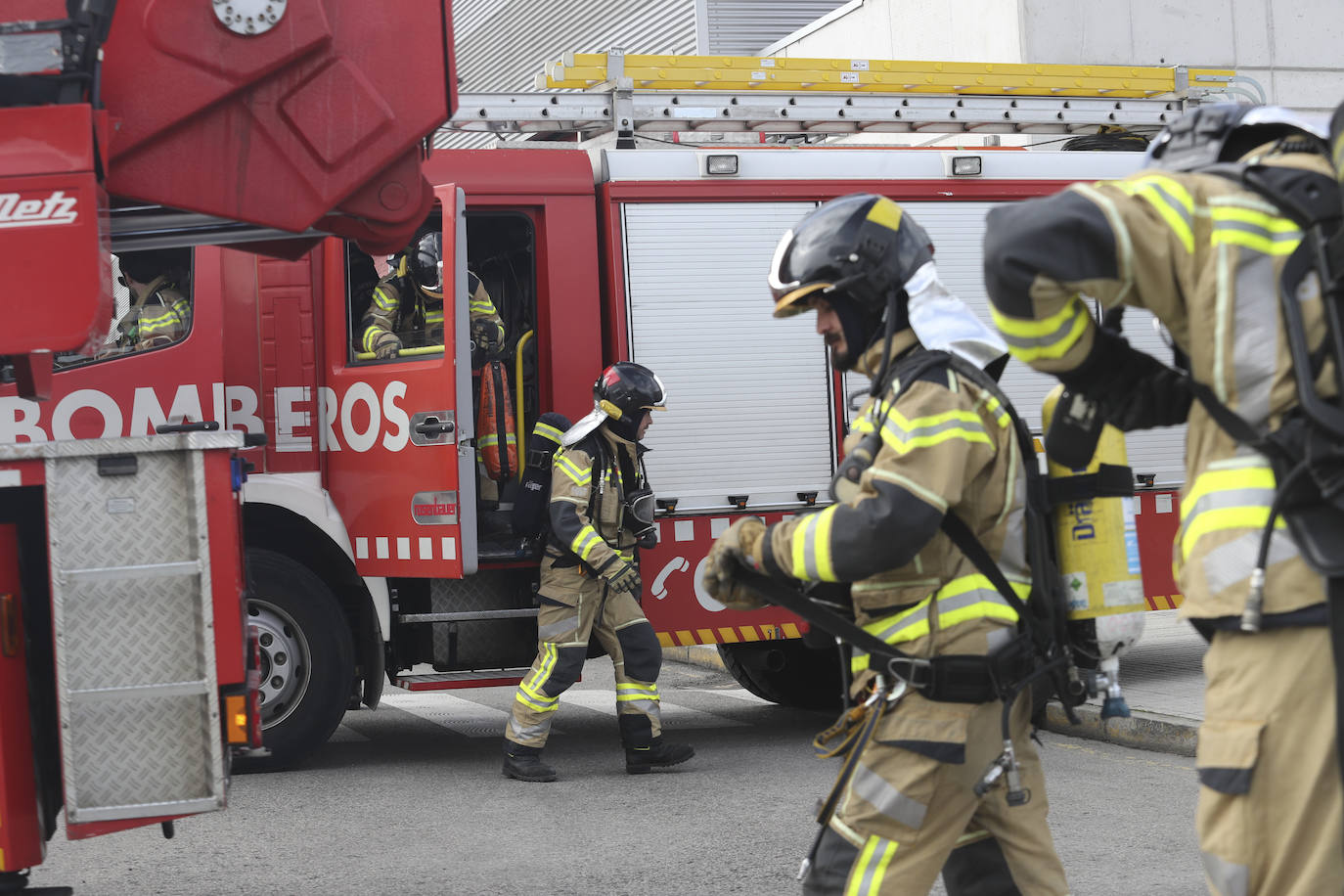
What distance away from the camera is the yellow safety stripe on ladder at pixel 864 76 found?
8.46m

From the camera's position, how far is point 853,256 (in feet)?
11.0

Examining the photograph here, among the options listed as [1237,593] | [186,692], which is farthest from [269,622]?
[1237,593]

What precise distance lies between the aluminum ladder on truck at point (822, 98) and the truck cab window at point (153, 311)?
160 cm

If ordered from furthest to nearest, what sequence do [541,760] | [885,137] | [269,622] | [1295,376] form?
[885,137]
[541,760]
[269,622]
[1295,376]

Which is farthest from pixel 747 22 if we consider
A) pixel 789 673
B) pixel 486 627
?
pixel 486 627

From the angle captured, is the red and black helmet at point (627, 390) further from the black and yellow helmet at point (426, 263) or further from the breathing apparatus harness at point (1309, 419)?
the breathing apparatus harness at point (1309, 419)

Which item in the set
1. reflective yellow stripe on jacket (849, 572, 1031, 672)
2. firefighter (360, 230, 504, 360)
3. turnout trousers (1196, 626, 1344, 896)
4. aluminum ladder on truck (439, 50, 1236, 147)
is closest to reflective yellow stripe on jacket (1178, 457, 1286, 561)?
turnout trousers (1196, 626, 1344, 896)

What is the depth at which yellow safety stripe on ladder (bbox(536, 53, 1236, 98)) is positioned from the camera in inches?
333

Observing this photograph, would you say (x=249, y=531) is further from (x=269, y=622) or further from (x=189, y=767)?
(x=189, y=767)

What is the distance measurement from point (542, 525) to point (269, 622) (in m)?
1.37

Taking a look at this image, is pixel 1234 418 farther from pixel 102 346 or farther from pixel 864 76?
pixel 864 76

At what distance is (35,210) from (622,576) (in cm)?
363

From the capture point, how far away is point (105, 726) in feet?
14.1

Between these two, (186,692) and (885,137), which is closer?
(186,692)
